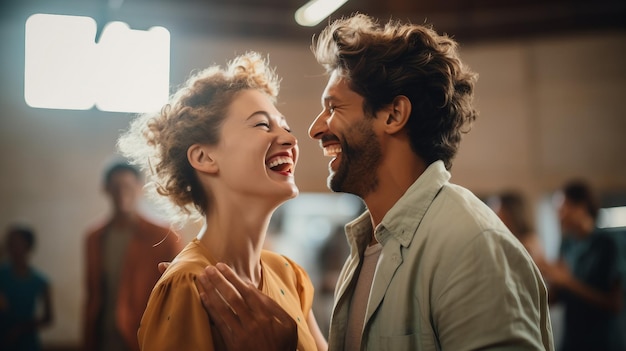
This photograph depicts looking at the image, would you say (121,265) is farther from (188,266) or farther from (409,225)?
(409,225)

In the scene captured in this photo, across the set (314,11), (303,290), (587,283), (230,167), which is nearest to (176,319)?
(230,167)

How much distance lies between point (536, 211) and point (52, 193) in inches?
195

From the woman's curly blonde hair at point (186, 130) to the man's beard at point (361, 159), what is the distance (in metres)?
0.42

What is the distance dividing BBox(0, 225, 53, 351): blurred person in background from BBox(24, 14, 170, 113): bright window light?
177 cm

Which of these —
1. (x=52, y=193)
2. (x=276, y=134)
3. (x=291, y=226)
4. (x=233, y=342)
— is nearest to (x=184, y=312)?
(x=233, y=342)

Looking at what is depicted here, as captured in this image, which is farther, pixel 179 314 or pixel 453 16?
pixel 453 16

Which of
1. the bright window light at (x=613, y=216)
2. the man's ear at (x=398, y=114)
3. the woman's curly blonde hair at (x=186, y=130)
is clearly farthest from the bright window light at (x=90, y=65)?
the bright window light at (x=613, y=216)

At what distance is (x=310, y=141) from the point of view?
706 cm

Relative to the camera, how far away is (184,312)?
1.80 m

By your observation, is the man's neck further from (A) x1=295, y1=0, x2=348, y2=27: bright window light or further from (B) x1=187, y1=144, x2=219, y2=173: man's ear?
(A) x1=295, y1=0, x2=348, y2=27: bright window light

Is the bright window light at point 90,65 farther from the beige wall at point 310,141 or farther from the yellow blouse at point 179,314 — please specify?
the yellow blouse at point 179,314

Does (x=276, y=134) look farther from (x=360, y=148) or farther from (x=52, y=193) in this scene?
(x=52, y=193)

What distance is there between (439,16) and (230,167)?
554cm

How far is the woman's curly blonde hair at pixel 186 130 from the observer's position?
220cm
